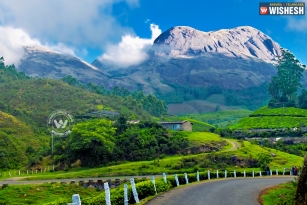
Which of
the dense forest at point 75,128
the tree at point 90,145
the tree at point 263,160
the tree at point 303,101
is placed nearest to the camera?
the tree at point 263,160

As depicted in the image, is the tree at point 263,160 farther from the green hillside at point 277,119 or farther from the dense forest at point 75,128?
the green hillside at point 277,119

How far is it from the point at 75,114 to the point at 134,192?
94.9m

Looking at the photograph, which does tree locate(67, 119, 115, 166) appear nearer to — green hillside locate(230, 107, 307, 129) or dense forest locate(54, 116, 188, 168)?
dense forest locate(54, 116, 188, 168)

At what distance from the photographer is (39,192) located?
41938 millimetres

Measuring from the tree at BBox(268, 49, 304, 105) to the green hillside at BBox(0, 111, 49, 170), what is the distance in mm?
87658

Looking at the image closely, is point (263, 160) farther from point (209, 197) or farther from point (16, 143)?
point (16, 143)

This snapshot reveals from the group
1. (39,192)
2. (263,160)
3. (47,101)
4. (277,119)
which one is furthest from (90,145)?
(277,119)

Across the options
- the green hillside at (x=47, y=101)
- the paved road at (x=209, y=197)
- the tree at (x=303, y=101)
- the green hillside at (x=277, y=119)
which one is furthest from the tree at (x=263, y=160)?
the tree at (x=303, y=101)

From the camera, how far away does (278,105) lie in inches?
4995

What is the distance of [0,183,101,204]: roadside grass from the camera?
39875 millimetres

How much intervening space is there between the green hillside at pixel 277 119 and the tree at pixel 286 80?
13340mm

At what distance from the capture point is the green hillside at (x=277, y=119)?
101088 millimetres

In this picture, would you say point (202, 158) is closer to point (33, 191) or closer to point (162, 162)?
point (162, 162)

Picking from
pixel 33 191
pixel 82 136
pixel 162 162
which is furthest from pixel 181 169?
pixel 33 191
